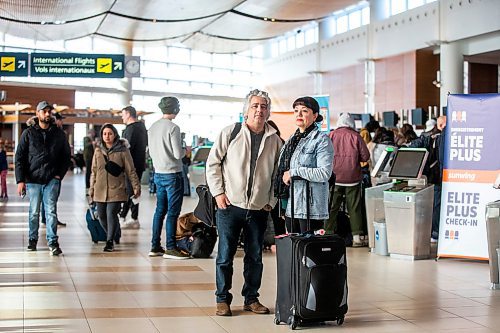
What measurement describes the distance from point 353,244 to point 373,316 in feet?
13.6

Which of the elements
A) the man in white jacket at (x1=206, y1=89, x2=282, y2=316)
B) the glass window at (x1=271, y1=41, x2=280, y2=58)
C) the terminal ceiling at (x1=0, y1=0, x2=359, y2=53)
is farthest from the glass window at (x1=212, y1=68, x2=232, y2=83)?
the man in white jacket at (x1=206, y1=89, x2=282, y2=316)

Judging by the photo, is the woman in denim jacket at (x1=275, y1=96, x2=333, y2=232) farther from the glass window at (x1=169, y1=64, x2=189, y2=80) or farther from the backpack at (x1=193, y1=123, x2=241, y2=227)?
the glass window at (x1=169, y1=64, x2=189, y2=80)

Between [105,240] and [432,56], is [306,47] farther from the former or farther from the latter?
[105,240]

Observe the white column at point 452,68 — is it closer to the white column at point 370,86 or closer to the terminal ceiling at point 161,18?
the terminal ceiling at point 161,18

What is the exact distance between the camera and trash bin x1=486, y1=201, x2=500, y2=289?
6555 millimetres

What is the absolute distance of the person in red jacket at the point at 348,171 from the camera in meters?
9.34

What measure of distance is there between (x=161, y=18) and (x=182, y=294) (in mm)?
24526

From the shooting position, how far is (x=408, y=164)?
8664 millimetres

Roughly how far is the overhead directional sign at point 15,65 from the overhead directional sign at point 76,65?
226mm

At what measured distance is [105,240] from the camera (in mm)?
9672

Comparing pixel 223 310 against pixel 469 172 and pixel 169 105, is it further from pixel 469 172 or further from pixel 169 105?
pixel 469 172

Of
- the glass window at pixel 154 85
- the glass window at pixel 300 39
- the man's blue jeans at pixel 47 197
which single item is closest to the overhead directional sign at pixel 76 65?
the man's blue jeans at pixel 47 197

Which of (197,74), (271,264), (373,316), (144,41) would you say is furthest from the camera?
(197,74)

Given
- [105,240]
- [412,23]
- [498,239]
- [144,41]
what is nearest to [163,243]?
[105,240]
